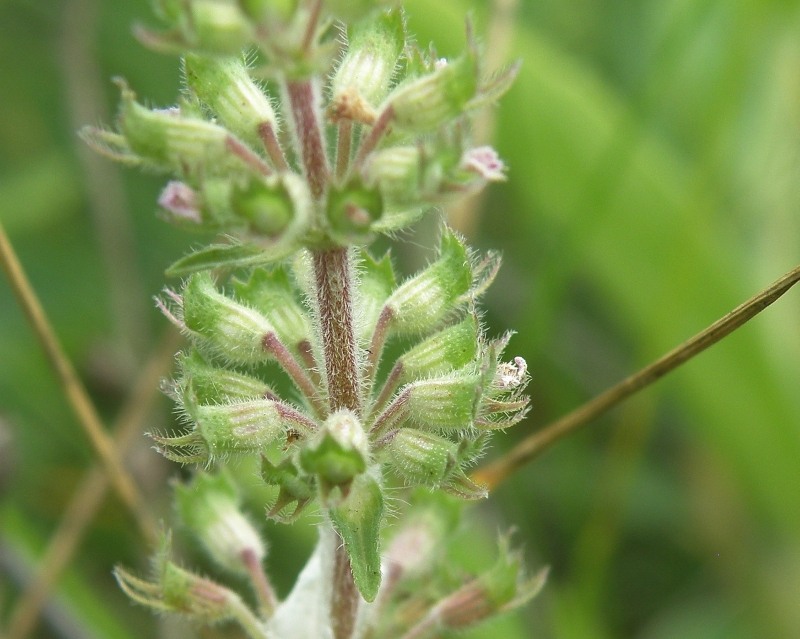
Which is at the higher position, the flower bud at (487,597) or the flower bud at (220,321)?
the flower bud at (220,321)

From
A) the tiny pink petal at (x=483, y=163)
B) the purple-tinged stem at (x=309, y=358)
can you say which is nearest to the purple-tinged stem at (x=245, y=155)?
the tiny pink petal at (x=483, y=163)

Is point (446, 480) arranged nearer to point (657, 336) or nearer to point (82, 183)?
point (657, 336)

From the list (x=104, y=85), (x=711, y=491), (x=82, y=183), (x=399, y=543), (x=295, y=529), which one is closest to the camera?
(x=399, y=543)

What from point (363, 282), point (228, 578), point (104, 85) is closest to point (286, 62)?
point (363, 282)

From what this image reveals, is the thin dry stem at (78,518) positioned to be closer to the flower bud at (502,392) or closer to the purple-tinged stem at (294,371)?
the purple-tinged stem at (294,371)

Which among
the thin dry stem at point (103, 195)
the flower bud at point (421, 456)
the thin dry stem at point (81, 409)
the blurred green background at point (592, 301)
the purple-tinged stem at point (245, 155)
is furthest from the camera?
the thin dry stem at point (103, 195)
